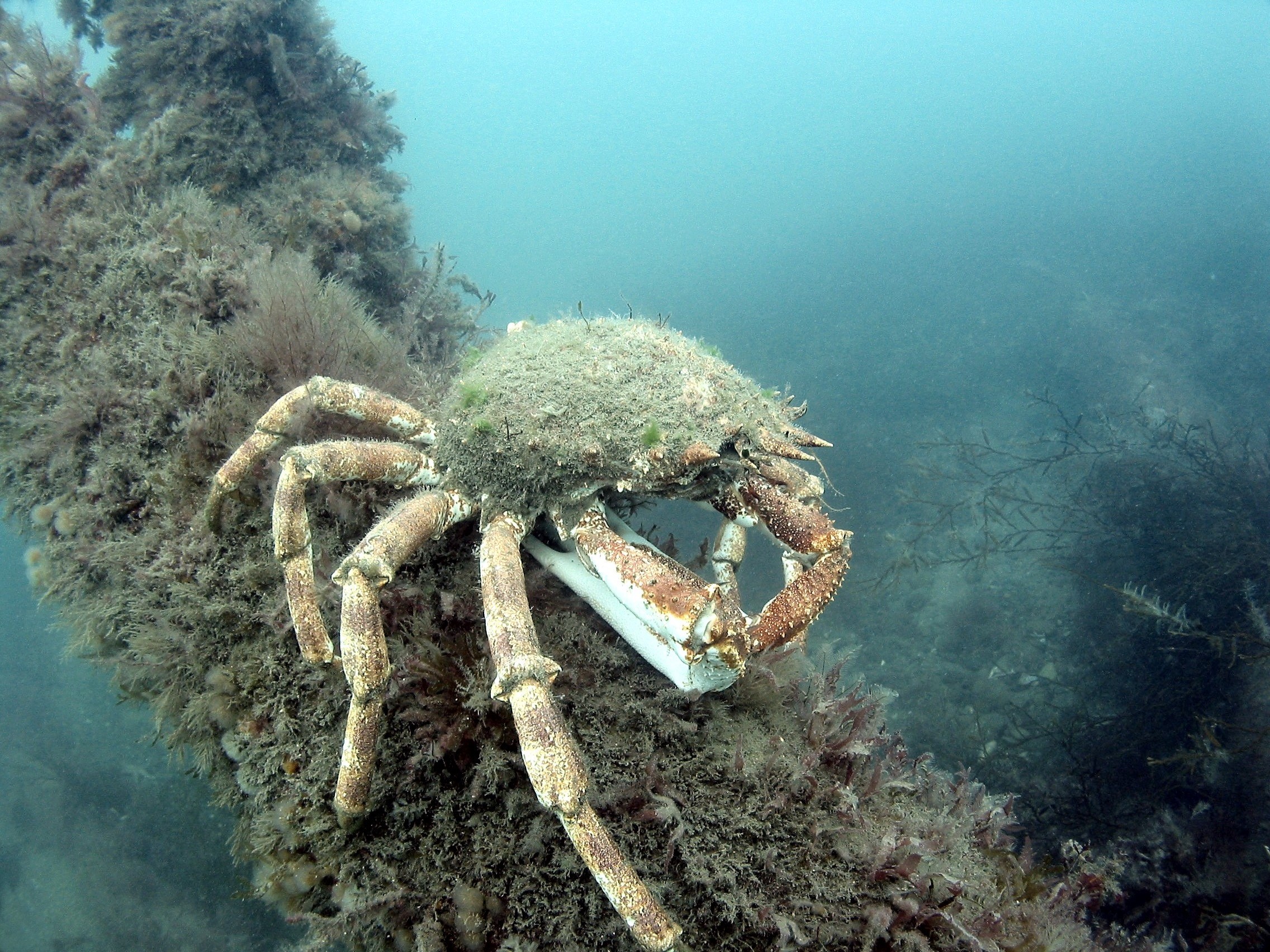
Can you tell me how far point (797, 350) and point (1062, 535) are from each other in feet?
36.1

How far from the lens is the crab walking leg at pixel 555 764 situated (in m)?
2.22

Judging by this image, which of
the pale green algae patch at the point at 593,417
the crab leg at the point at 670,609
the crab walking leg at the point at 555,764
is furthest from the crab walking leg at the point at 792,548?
the crab walking leg at the point at 555,764

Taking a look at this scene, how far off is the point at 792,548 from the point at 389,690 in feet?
7.17

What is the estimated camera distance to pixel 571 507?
3.08 meters

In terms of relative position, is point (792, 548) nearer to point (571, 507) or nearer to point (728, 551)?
point (728, 551)

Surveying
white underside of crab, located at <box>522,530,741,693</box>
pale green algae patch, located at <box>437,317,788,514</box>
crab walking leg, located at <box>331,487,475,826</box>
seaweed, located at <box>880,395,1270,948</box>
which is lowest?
crab walking leg, located at <box>331,487,475,826</box>

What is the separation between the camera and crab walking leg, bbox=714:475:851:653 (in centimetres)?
260

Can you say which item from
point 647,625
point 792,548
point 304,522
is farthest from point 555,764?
point 304,522

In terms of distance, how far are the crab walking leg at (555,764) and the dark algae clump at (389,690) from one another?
0.35 metres

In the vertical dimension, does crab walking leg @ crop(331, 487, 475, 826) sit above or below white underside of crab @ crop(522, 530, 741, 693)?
below

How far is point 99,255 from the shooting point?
4.45m

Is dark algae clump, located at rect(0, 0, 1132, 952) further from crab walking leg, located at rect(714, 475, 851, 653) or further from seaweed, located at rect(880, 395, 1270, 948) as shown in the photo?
seaweed, located at rect(880, 395, 1270, 948)

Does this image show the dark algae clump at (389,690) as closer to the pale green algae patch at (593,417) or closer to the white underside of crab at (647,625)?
the pale green algae patch at (593,417)

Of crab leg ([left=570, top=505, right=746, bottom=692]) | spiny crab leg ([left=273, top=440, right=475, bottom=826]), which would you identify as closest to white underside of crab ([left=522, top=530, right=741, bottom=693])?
crab leg ([left=570, top=505, right=746, bottom=692])
